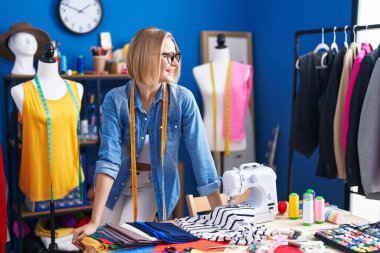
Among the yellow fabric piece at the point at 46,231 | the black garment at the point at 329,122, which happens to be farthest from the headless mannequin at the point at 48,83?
the black garment at the point at 329,122

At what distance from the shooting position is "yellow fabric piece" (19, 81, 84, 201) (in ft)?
10.7

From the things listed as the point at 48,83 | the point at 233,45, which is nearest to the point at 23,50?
the point at 48,83

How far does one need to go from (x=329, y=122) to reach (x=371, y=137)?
0.44 meters

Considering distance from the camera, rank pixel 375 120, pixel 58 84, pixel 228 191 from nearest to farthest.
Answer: pixel 228 191 → pixel 375 120 → pixel 58 84

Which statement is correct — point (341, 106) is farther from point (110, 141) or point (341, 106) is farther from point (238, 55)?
point (238, 55)


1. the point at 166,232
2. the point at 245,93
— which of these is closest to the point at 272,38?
the point at 245,93

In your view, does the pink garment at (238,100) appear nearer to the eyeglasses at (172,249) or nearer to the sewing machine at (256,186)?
the sewing machine at (256,186)

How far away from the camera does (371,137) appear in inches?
109

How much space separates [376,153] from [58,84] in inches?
81.0

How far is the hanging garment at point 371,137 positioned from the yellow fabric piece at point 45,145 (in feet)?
6.11

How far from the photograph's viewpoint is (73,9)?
13.3 feet

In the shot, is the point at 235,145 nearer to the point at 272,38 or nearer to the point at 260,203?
the point at 272,38

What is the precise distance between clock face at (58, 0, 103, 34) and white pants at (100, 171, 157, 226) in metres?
2.06

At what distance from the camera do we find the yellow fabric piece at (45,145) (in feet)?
10.7
